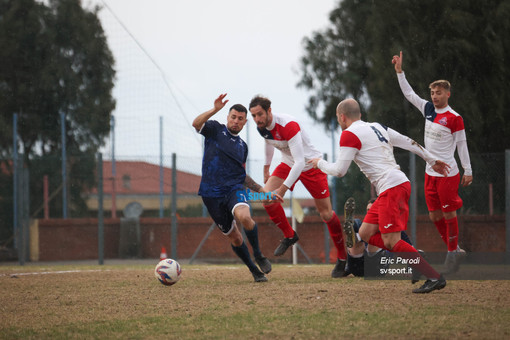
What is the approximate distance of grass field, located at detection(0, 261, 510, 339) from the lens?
5.14 meters

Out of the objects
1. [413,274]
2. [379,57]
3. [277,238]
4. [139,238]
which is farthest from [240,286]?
[379,57]

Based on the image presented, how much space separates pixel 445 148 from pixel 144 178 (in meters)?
10.8

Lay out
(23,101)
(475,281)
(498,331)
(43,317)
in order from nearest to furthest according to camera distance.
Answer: (498,331) < (43,317) < (475,281) < (23,101)

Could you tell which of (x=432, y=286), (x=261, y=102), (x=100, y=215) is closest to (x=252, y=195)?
(x=261, y=102)

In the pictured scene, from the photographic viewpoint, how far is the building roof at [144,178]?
16938 mm

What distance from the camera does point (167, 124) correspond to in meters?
19.2

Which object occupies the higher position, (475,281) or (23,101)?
(23,101)

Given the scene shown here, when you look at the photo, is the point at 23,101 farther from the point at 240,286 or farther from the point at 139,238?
the point at 240,286

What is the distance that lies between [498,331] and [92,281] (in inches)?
229

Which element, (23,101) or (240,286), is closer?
(240,286)

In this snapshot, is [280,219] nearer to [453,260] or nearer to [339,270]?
[339,270]

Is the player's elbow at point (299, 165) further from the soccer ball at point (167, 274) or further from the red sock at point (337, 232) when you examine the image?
the soccer ball at point (167, 274)

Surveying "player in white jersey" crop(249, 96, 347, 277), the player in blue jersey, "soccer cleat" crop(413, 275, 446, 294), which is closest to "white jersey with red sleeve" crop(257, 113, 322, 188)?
"player in white jersey" crop(249, 96, 347, 277)

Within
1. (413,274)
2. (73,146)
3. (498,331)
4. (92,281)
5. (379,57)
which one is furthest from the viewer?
(73,146)
